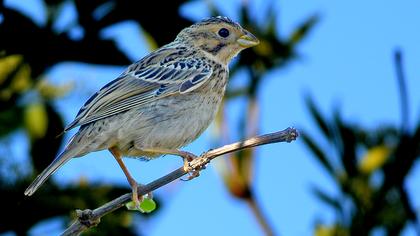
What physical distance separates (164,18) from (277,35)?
40.1 inches

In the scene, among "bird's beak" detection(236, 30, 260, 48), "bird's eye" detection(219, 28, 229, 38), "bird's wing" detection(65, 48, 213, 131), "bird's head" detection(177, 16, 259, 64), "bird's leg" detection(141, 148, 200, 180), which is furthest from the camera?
"bird's eye" detection(219, 28, 229, 38)

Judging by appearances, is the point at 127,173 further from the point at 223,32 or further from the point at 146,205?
the point at 223,32

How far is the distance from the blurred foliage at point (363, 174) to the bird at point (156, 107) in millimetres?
684

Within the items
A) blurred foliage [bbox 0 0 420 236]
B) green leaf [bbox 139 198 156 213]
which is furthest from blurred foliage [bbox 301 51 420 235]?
green leaf [bbox 139 198 156 213]

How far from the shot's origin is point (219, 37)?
563 cm

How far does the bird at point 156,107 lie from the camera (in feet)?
15.6

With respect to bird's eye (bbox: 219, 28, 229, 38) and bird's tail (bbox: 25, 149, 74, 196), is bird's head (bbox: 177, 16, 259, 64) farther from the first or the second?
bird's tail (bbox: 25, 149, 74, 196)

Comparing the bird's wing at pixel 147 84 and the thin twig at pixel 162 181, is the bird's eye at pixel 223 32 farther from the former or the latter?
the thin twig at pixel 162 181

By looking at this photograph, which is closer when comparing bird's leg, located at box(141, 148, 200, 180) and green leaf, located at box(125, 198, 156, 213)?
green leaf, located at box(125, 198, 156, 213)

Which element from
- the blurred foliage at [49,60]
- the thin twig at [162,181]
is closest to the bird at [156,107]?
the blurred foliage at [49,60]

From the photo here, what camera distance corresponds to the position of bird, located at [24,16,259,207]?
475cm

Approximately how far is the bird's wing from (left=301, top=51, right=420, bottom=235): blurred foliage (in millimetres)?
813

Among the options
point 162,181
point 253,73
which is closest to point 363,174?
point 253,73

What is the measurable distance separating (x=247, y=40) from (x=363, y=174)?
42.0 inches
